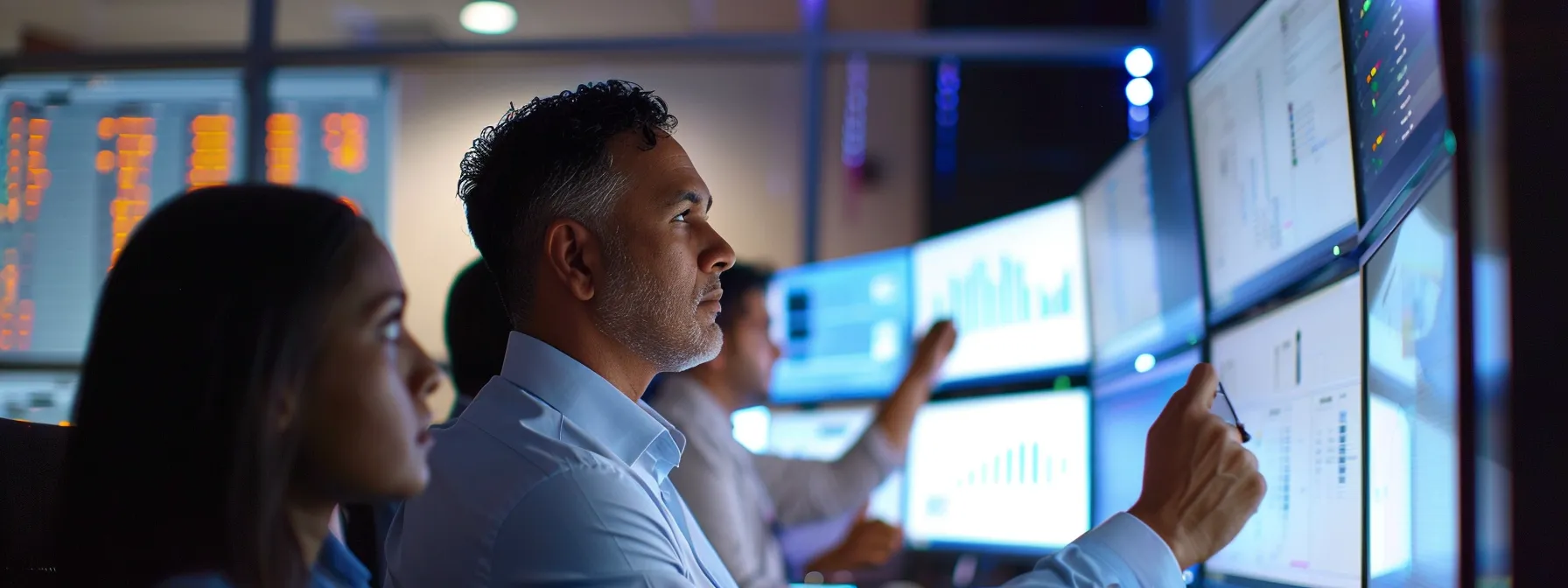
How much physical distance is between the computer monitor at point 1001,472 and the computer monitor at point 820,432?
0.37 metres

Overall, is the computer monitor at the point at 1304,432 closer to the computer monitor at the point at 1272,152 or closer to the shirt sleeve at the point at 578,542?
the computer monitor at the point at 1272,152

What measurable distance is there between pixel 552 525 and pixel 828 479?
1730 millimetres

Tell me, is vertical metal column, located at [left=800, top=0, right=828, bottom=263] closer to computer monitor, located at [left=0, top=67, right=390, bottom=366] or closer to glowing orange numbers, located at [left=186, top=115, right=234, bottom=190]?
computer monitor, located at [left=0, top=67, right=390, bottom=366]

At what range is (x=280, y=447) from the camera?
62 centimetres

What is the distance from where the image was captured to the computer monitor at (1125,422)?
1495mm

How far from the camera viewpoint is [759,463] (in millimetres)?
2807

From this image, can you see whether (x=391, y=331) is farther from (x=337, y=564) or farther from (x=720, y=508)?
(x=720, y=508)

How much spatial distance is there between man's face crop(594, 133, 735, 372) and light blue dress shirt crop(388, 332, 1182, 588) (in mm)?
84

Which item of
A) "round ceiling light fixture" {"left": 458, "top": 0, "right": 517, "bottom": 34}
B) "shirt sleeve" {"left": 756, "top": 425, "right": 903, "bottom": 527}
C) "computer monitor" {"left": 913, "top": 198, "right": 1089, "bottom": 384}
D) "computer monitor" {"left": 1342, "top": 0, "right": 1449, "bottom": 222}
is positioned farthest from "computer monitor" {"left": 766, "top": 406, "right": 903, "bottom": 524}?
"computer monitor" {"left": 1342, "top": 0, "right": 1449, "bottom": 222}

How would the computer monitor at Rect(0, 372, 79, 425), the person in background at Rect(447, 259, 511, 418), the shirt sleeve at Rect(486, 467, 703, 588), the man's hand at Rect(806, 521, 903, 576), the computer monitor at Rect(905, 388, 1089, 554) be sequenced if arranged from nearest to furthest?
1. the shirt sleeve at Rect(486, 467, 703, 588)
2. the person in background at Rect(447, 259, 511, 418)
3. the computer monitor at Rect(905, 388, 1089, 554)
4. the man's hand at Rect(806, 521, 903, 576)
5. the computer monitor at Rect(0, 372, 79, 425)

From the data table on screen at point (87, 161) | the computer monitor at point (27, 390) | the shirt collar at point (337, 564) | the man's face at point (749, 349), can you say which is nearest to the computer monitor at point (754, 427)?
the man's face at point (749, 349)

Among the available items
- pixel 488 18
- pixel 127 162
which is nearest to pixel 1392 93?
pixel 488 18

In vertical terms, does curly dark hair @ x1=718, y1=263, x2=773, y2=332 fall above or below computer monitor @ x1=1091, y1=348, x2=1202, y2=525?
above

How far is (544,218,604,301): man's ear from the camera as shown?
3.33 ft
